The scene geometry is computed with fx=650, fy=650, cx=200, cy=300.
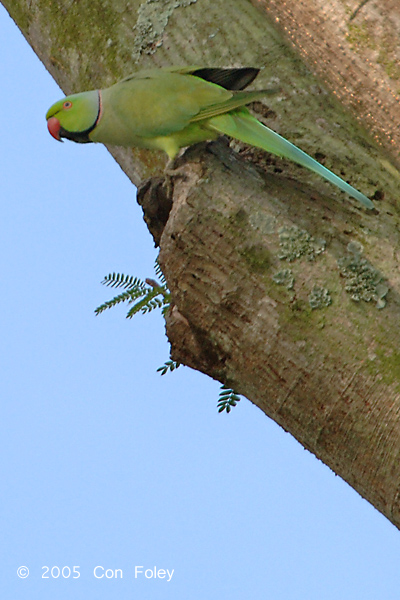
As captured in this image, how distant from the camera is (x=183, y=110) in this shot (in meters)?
2.87

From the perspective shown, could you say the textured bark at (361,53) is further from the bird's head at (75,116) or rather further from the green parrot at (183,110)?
the bird's head at (75,116)

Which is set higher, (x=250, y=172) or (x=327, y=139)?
(x=327, y=139)

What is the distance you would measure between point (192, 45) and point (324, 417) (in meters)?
1.83

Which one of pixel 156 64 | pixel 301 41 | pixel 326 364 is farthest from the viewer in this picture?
pixel 156 64

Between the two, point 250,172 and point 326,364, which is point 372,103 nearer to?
point 250,172

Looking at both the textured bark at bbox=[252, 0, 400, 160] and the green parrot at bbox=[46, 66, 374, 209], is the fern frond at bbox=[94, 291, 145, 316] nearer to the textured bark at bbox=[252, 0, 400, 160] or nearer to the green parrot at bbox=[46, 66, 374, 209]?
the green parrot at bbox=[46, 66, 374, 209]

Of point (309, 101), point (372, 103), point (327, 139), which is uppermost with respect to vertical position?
point (309, 101)

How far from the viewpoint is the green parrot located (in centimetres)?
271

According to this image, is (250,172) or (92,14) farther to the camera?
(92,14)

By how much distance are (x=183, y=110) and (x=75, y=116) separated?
65cm

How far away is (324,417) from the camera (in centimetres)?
216

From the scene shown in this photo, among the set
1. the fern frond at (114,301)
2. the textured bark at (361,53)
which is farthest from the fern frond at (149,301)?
the textured bark at (361,53)

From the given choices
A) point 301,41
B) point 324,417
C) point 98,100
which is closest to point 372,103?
point 301,41

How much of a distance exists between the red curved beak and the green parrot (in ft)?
1.12
